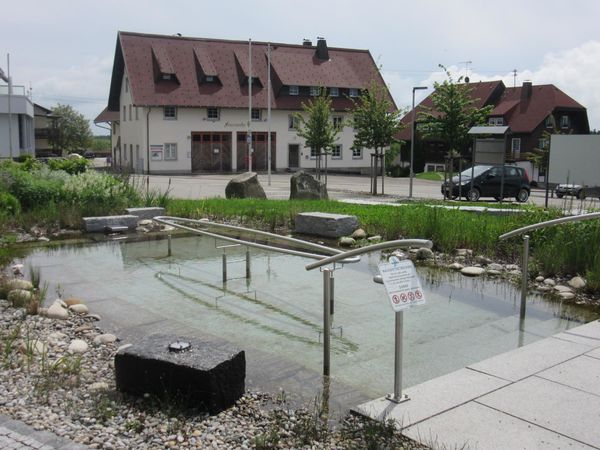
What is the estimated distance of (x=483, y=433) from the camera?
4.73 m

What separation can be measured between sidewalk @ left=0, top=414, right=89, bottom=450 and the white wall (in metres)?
19.8

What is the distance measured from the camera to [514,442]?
15.1 feet

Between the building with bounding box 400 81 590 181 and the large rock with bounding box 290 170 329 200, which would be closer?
the large rock with bounding box 290 170 329 200

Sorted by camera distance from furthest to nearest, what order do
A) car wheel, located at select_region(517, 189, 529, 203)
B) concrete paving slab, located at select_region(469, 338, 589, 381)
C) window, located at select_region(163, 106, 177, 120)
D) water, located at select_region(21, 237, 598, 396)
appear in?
window, located at select_region(163, 106, 177, 120) → car wheel, located at select_region(517, 189, 529, 203) → water, located at select_region(21, 237, 598, 396) → concrete paving slab, located at select_region(469, 338, 589, 381)

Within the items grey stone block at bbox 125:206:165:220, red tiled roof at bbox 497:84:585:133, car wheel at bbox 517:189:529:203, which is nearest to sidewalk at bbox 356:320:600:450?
grey stone block at bbox 125:206:165:220

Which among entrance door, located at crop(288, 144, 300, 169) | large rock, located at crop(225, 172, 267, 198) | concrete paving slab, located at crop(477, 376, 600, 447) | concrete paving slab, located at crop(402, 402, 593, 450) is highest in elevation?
entrance door, located at crop(288, 144, 300, 169)

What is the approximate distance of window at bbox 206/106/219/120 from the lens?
54.8 meters

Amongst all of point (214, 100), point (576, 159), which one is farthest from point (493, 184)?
point (214, 100)

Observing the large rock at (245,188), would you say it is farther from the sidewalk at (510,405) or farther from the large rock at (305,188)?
Answer: the sidewalk at (510,405)

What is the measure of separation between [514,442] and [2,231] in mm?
12876

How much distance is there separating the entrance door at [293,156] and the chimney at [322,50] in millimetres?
9361

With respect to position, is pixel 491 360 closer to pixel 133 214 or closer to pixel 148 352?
pixel 148 352

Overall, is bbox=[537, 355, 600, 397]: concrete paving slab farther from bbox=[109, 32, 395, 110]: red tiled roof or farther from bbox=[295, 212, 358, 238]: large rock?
bbox=[109, 32, 395, 110]: red tiled roof

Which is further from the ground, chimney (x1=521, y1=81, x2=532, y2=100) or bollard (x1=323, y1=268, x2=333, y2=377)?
chimney (x1=521, y1=81, x2=532, y2=100)
